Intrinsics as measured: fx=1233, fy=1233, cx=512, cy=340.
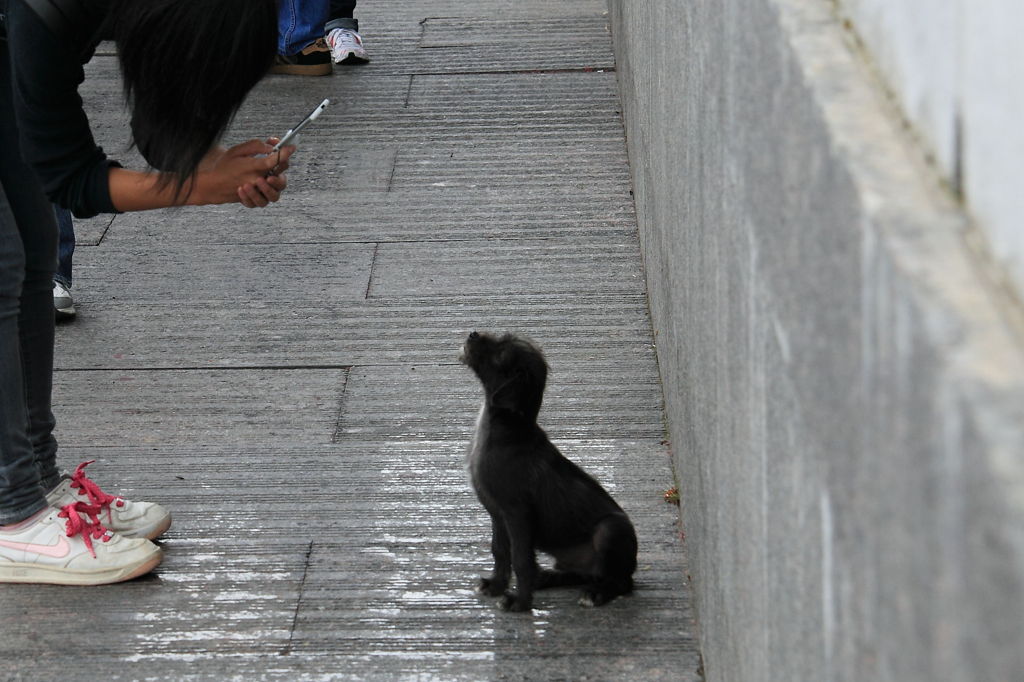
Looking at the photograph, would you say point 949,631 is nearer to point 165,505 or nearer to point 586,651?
point 586,651

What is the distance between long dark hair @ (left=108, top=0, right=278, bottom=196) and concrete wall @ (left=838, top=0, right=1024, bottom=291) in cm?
163

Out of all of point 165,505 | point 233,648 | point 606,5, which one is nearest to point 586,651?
point 233,648

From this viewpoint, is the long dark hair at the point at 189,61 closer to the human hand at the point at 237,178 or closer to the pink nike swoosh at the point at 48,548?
the human hand at the point at 237,178

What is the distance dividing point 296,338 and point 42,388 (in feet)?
4.62

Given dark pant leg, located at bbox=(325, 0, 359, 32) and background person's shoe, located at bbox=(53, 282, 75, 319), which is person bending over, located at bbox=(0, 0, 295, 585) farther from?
dark pant leg, located at bbox=(325, 0, 359, 32)

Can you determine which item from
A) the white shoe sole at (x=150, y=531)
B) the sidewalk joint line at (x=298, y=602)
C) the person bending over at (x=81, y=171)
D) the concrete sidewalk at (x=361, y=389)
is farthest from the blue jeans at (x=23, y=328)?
the sidewalk joint line at (x=298, y=602)

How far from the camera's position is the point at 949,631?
0.91 meters

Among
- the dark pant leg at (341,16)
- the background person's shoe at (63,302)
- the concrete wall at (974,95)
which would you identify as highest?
the concrete wall at (974,95)

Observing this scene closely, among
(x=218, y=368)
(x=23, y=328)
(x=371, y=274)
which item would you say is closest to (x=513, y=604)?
(x=23, y=328)

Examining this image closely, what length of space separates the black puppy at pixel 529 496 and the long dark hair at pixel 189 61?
911 millimetres

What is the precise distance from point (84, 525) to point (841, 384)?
268 centimetres

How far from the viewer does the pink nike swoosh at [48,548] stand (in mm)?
3369

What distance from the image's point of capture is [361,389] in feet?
14.4

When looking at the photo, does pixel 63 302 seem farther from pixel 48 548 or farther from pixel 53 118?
pixel 53 118
